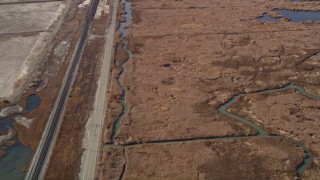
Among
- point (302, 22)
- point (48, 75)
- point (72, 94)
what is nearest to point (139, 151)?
point (72, 94)

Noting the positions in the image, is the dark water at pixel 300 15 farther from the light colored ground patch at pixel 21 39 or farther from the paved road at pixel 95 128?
the light colored ground patch at pixel 21 39

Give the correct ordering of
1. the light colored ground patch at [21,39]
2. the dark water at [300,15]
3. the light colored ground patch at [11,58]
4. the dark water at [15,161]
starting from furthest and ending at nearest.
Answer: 1. the dark water at [300,15]
2. the light colored ground patch at [21,39]
3. the light colored ground patch at [11,58]
4. the dark water at [15,161]

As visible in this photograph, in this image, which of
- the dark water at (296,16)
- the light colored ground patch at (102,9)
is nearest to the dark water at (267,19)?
the dark water at (296,16)

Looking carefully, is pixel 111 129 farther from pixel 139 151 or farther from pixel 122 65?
pixel 122 65

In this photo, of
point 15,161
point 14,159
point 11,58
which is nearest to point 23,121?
point 14,159

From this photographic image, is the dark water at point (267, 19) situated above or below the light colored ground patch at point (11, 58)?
above
